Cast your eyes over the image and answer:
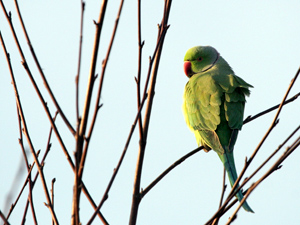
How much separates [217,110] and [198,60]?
1408 mm

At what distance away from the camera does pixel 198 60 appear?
5.07m

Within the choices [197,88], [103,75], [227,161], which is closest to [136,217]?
[103,75]

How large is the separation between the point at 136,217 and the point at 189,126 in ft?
7.95

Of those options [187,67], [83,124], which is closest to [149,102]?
[83,124]

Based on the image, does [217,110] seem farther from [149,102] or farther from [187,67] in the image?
[149,102]

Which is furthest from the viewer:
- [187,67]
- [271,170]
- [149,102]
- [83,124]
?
[187,67]

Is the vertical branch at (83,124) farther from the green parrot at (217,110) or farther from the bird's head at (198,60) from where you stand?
the bird's head at (198,60)

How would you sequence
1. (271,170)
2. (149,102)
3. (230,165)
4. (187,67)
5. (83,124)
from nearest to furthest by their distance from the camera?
(83,124) → (271,170) → (149,102) → (230,165) → (187,67)

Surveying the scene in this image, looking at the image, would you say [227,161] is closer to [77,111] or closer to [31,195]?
[31,195]

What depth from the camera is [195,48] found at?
5152 millimetres

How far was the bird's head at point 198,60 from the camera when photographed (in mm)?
5043

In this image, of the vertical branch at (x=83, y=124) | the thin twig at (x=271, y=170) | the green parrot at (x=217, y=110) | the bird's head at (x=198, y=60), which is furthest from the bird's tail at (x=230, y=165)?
the vertical branch at (x=83, y=124)

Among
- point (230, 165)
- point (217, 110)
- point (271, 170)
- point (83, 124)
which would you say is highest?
point (217, 110)

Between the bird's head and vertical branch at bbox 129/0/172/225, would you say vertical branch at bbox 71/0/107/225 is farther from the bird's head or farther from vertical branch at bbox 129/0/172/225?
the bird's head
